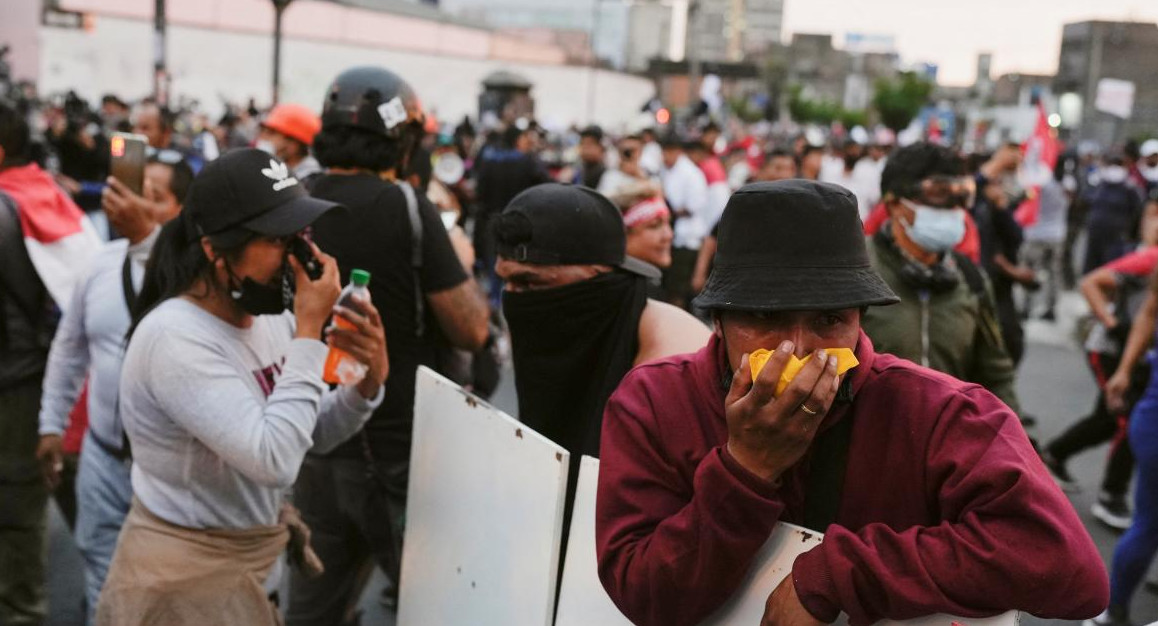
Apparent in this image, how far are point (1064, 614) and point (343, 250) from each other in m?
2.59

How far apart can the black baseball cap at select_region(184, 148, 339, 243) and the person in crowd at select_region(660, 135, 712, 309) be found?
7.40 meters

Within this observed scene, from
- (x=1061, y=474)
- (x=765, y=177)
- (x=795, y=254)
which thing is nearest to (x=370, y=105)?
(x=795, y=254)

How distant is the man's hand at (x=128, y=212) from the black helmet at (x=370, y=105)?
28.6 inches

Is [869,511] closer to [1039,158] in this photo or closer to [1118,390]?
[1118,390]

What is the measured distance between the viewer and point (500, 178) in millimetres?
11930

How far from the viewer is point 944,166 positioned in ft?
13.4

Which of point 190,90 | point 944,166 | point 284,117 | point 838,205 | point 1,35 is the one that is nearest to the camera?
point 838,205

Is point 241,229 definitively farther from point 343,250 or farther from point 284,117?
point 284,117

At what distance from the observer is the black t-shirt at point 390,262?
3.74 metres

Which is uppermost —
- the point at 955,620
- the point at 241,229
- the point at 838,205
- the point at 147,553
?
the point at 838,205

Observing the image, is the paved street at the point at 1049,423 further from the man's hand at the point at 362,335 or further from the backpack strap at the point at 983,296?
the man's hand at the point at 362,335

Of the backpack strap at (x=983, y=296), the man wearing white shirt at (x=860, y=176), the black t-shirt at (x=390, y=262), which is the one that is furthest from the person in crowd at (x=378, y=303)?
the man wearing white shirt at (x=860, y=176)

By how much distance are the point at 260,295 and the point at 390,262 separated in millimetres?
874


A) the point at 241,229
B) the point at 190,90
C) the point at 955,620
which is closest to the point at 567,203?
the point at 241,229
